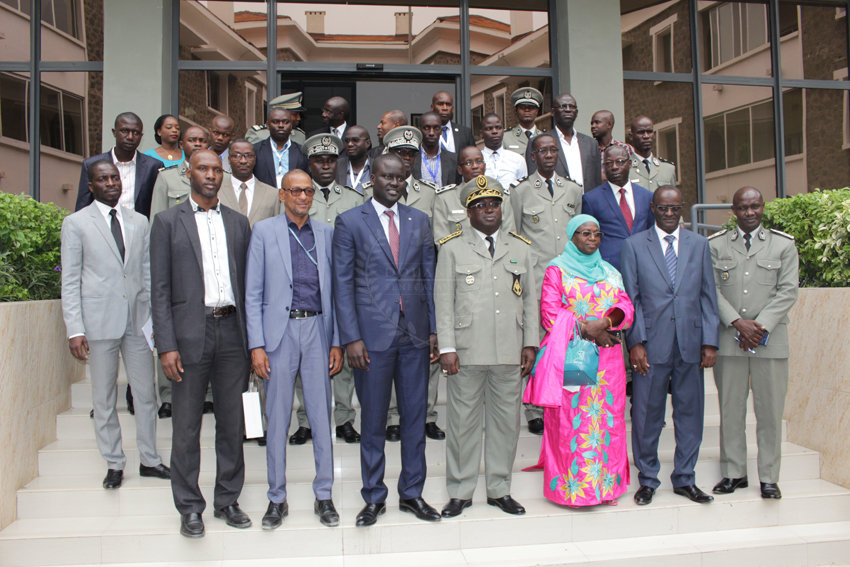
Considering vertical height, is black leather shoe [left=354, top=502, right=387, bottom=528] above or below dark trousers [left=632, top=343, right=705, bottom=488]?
below

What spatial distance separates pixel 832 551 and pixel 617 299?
218 cm

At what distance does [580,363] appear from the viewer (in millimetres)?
4137

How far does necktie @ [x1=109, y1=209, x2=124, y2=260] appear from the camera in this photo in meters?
4.50

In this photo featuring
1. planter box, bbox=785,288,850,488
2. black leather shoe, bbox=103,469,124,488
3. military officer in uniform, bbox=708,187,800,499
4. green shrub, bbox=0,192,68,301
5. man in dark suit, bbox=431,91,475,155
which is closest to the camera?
black leather shoe, bbox=103,469,124,488

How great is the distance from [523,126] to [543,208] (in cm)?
165

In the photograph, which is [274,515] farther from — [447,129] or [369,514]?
[447,129]

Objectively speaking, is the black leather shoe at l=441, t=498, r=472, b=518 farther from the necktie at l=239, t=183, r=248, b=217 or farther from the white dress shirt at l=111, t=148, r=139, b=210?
the white dress shirt at l=111, t=148, r=139, b=210

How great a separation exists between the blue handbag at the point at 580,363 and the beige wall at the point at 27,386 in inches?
148

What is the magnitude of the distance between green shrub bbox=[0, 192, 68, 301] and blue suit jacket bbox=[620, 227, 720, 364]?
446 centimetres

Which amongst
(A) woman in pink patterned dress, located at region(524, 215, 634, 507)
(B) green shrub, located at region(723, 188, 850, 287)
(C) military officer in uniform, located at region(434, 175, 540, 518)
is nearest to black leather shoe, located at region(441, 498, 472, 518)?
(C) military officer in uniform, located at region(434, 175, 540, 518)

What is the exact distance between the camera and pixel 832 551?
421cm

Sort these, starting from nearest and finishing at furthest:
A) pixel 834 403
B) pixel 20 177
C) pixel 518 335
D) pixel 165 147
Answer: pixel 518 335 < pixel 834 403 < pixel 165 147 < pixel 20 177

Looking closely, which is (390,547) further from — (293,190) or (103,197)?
(103,197)

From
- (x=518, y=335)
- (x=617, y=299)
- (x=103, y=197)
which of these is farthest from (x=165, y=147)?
(x=617, y=299)
